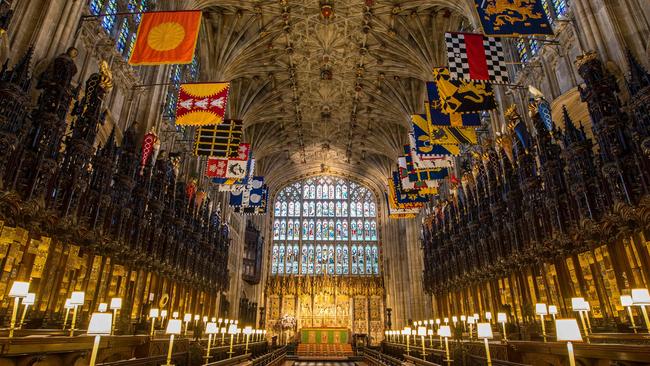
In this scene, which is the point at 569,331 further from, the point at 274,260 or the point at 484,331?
the point at 274,260

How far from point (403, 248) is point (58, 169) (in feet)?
98.4

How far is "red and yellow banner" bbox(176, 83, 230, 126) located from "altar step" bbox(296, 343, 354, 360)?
16.8 m

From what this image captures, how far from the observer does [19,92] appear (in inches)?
297

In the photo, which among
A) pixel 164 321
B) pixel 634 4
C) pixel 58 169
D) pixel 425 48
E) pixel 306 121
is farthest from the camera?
pixel 306 121

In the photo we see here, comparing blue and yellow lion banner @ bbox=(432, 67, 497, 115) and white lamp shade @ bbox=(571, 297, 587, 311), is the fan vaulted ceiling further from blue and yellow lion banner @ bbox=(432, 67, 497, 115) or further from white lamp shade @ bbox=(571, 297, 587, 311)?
white lamp shade @ bbox=(571, 297, 587, 311)

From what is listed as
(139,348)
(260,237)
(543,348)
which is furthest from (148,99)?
(260,237)

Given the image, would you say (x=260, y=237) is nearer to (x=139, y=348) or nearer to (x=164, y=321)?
(x=164, y=321)

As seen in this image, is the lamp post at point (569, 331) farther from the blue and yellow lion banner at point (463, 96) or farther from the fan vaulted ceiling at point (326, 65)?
the fan vaulted ceiling at point (326, 65)

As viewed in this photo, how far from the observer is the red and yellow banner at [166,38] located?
9453 mm

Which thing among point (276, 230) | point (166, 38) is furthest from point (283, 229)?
point (166, 38)

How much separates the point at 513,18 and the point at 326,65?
17.8 meters

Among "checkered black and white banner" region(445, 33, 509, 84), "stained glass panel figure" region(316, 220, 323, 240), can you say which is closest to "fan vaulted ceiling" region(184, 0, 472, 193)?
"stained glass panel figure" region(316, 220, 323, 240)

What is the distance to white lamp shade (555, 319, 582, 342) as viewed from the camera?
4.07 meters

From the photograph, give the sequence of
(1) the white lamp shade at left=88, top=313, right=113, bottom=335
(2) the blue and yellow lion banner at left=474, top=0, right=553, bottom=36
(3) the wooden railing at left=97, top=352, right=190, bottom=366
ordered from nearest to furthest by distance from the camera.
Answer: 1. (1) the white lamp shade at left=88, top=313, right=113, bottom=335
2. (3) the wooden railing at left=97, top=352, right=190, bottom=366
3. (2) the blue and yellow lion banner at left=474, top=0, right=553, bottom=36
